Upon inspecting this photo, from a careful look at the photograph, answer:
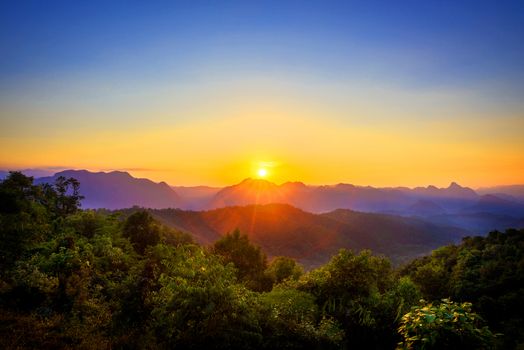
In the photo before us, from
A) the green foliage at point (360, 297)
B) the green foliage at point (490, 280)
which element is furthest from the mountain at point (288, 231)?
the green foliage at point (360, 297)

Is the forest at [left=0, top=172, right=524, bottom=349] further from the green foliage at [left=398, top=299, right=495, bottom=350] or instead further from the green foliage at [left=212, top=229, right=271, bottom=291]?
the green foliage at [left=212, top=229, right=271, bottom=291]

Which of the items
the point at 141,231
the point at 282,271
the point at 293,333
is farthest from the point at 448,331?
the point at 282,271

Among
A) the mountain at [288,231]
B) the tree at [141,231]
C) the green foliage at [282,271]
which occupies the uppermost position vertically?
the tree at [141,231]

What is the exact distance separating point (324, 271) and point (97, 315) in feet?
40.6

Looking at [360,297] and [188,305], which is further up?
[188,305]

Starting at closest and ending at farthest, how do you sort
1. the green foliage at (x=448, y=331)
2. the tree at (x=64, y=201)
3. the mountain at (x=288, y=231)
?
the green foliage at (x=448, y=331) < the tree at (x=64, y=201) < the mountain at (x=288, y=231)

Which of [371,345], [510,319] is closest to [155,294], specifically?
[371,345]

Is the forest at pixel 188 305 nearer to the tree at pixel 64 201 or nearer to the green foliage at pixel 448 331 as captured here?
the green foliage at pixel 448 331

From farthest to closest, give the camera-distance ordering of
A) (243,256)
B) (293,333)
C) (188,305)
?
1. (243,256)
2. (293,333)
3. (188,305)

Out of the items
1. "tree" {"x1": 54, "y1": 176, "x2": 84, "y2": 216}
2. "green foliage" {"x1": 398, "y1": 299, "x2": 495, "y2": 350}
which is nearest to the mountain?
"tree" {"x1": 54, "y1": 176, "x2": 84, "y2": 216}

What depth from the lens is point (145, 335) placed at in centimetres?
1169

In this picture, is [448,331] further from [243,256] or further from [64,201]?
[243,256]

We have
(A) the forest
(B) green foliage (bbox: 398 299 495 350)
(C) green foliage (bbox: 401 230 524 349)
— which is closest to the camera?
(B) green foliage (bbox: 398 299 495 350)

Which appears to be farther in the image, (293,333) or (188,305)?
(293,333)
